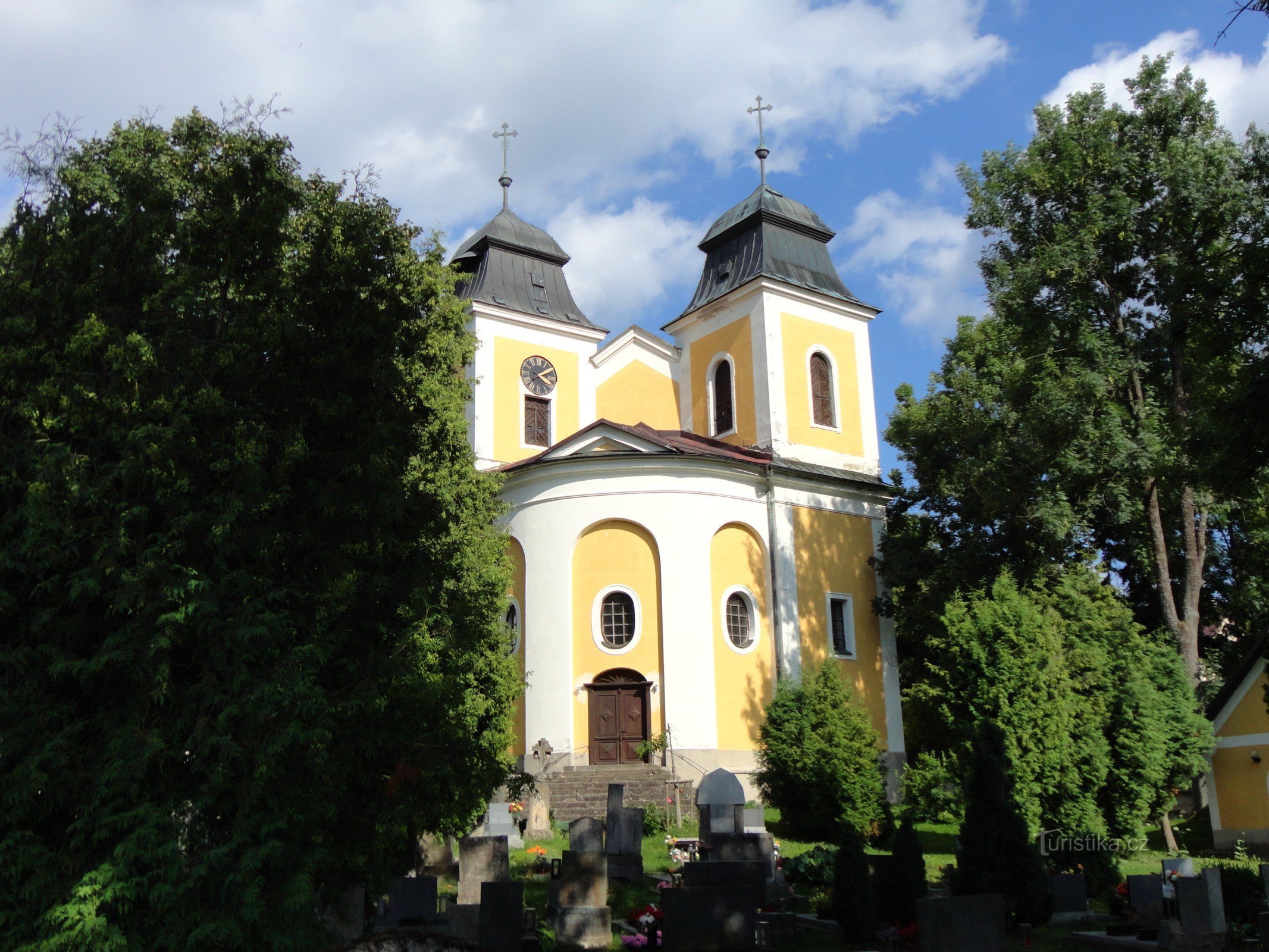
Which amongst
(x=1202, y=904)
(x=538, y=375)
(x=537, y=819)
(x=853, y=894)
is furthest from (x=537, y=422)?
(x=1202, y=904)

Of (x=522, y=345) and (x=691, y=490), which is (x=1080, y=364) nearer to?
(x=691, y=490)

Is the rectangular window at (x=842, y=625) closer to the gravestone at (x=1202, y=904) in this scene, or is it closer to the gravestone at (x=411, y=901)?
the gravestone at (x=1202, y=904)

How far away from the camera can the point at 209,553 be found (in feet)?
29.3

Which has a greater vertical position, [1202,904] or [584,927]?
[1202,904]

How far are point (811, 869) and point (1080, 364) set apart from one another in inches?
470

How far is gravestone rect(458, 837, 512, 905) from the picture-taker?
12.6 metres

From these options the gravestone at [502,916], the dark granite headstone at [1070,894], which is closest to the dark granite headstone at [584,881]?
the gravestone at [502,916]

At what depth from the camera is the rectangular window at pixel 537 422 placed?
28.5 meters

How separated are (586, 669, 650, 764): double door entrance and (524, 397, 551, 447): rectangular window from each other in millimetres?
7473

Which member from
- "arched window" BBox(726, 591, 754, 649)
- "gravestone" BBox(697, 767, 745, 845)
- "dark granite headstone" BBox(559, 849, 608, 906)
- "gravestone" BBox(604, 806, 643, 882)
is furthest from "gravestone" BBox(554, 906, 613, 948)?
"arched window" BBox(726, 591, 754, 649)

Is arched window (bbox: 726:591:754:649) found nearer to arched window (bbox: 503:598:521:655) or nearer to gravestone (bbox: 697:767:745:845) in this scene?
arched window (bbox: 503:598:521:655)

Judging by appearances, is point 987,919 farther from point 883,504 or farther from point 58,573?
point 883,504

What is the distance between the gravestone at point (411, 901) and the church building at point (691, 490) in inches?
412

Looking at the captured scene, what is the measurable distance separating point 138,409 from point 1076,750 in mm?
16152
